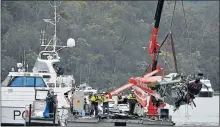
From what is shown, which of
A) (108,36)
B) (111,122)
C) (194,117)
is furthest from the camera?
(108,36)

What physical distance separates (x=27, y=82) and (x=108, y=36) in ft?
325

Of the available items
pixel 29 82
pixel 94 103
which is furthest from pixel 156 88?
pixel 29 82

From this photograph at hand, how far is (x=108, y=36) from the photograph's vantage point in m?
151

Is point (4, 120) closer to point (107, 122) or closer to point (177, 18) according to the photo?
point (107, 122)

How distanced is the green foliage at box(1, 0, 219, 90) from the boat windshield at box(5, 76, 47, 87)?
4981 centimetres

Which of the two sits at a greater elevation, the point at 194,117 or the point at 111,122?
the point at 194,117

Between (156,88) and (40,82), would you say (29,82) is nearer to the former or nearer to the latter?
(40,82)

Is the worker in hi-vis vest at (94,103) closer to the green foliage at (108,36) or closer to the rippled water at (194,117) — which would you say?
the rippled water at (194,117)

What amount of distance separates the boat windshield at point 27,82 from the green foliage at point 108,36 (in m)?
49.8

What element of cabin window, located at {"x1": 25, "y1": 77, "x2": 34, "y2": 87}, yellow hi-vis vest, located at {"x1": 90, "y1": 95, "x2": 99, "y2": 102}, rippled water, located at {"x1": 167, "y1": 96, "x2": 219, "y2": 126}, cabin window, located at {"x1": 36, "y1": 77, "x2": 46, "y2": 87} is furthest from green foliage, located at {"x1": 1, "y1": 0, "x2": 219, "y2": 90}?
yellow hi-vis vest, located at {"x1": 90, "y1": 95, "x2": 99, "y2": 102}

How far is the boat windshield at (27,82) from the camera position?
51.6 meters

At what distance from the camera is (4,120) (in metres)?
50.5

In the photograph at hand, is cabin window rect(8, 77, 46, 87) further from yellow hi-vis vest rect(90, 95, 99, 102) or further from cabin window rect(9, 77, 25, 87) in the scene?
yellow hi-vis vest rect(90, 95, 99, 102)

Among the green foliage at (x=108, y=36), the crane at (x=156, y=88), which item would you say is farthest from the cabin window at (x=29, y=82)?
the green foliage at (x=108, y=36)
